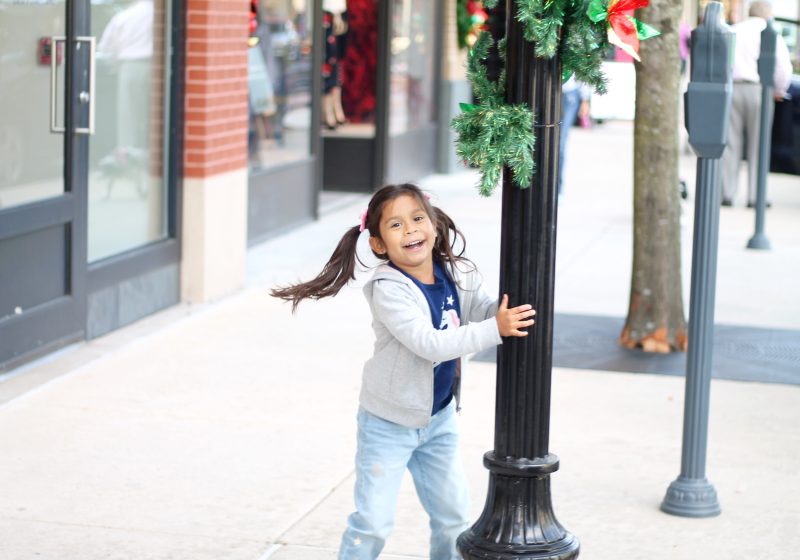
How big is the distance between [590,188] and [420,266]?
11.4 meters

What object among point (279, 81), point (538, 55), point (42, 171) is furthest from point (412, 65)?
point (538, 55)

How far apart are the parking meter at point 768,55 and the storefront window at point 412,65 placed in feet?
14.9

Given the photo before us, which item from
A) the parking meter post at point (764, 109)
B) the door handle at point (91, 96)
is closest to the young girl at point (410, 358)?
the door handle at point (91, 96)

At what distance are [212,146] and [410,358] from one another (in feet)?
16.5

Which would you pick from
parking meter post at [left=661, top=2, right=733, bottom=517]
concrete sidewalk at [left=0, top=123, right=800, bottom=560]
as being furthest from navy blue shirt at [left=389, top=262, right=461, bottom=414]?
parking meter post at [left=661, top=2, right=733, bottom=517]

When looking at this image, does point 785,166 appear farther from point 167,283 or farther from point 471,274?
point 471,274

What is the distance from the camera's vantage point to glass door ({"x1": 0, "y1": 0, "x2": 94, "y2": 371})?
6602 mm

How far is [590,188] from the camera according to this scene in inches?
587

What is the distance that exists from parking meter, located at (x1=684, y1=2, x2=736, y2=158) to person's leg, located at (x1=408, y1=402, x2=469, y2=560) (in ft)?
5.02

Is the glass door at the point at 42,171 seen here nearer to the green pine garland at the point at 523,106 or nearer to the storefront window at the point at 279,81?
the storefront window at the point at 279,81

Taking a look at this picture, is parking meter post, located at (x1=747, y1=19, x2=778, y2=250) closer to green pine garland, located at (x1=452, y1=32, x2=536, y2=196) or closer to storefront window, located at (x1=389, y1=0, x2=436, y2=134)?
storefront window, located at (x1=389, y1=0, x2=436, y2=134)

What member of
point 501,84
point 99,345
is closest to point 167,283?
point 99,345

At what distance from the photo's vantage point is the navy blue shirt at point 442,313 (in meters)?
3.75

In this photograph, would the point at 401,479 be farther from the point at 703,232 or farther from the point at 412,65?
the point at 412,65
